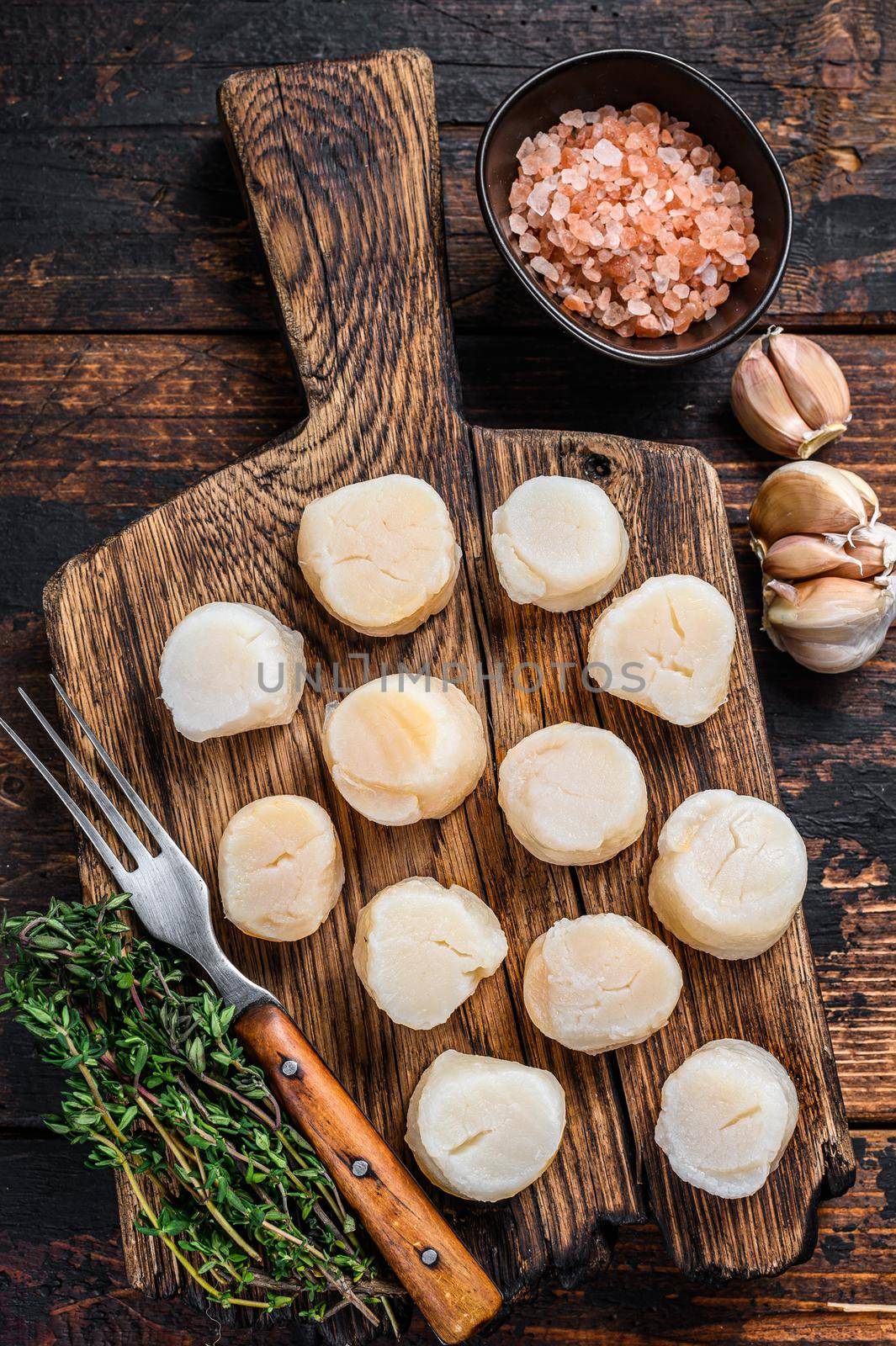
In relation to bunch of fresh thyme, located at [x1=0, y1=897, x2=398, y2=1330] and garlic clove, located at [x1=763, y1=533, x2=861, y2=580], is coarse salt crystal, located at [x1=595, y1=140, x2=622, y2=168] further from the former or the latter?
bunch of fresh thyme, located at [x1=0, y1=897, x2=398, y2=1330]

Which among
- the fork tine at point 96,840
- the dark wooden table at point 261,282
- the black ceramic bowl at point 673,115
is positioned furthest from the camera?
the dark wooden table at point 261,282

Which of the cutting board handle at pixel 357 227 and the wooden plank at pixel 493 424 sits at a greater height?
the cutting board handle at pixel 357 227

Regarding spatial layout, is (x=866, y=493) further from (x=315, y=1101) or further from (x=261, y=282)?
(x=315, y=1101)

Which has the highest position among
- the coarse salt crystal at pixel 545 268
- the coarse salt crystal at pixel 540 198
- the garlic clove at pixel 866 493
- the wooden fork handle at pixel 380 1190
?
the coarse salt crystal at pixel 540 198

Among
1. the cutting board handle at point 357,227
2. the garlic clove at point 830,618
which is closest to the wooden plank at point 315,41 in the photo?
the cutting board handle at point 357,227

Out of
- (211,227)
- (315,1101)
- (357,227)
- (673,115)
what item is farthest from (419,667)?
(673,115)

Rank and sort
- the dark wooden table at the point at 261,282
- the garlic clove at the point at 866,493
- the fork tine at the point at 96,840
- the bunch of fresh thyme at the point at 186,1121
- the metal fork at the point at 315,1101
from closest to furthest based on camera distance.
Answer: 1. the bunch of fresh thyme at the point at 186,1121
2. the metal fork at the point at 315,1101
3. the fork tine at the point at 96,840
4. the garlic clove at the point at 866,493
5. the dark wooden table at the point at 261,282

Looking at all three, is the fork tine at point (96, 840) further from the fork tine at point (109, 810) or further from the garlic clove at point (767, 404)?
the garlic clove at point (767, 404)

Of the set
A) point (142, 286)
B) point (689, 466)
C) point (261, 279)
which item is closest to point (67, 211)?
point (142, 286)
